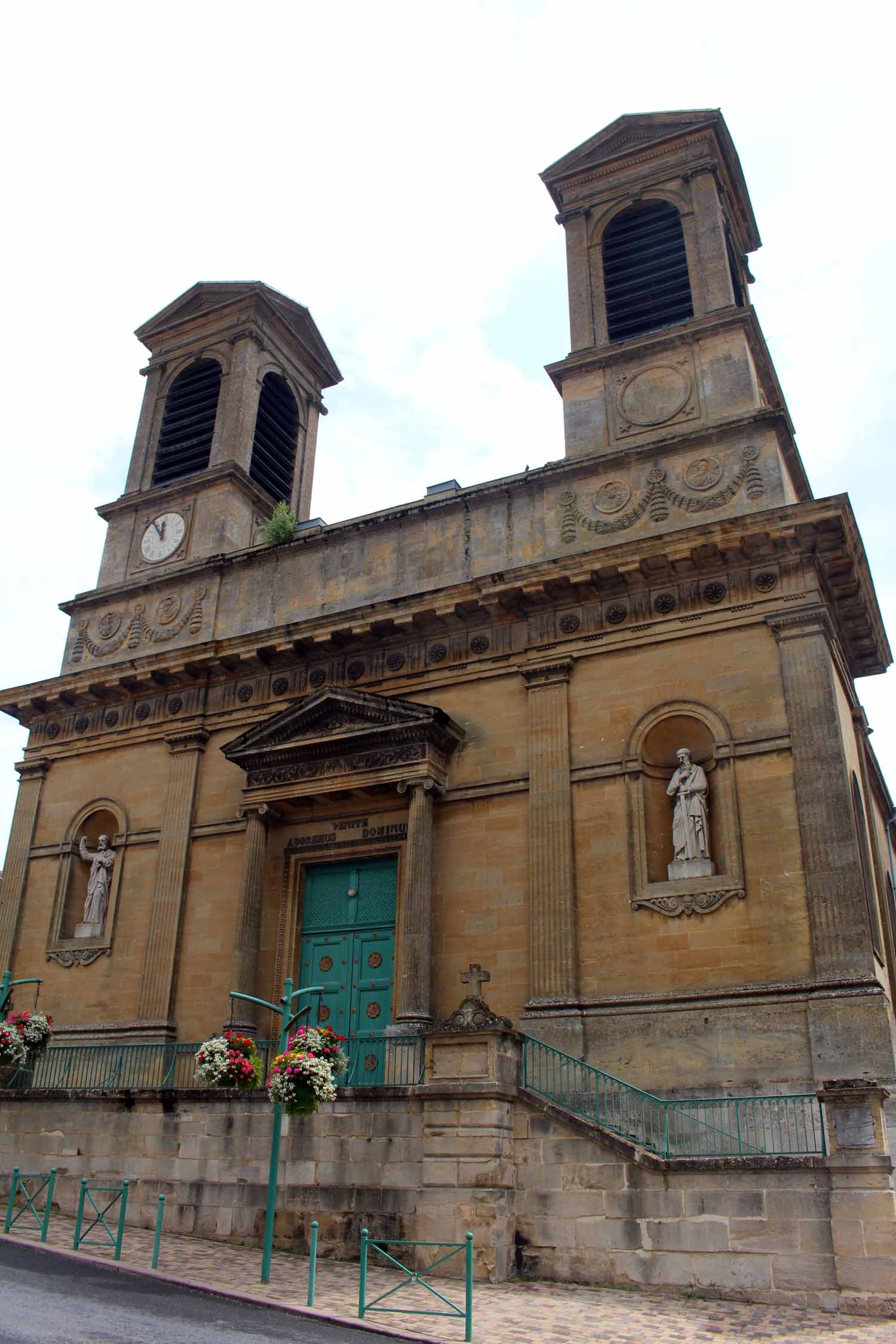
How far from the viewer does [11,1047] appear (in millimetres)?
17859

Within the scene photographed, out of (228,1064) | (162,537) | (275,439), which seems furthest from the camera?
(275,439)

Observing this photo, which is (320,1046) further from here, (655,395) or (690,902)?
(655,395)

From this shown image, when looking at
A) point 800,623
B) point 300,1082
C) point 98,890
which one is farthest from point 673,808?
point 98,890

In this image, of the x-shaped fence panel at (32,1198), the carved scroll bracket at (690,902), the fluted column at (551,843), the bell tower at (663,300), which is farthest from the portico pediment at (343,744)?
the x-shaped fence panel at (32,1198)

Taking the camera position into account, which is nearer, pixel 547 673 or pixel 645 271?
pixel 547 673

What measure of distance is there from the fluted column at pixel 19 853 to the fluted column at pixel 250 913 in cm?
593

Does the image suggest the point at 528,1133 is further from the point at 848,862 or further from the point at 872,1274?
the point at 848,862

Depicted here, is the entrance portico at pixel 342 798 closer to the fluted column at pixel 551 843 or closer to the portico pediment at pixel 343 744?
the portico pediment at pixel 343 744

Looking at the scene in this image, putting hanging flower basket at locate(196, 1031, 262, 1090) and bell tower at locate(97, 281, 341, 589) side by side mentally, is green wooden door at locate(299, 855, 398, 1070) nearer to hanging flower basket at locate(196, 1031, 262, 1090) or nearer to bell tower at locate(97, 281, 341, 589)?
hanging flower basket at locate(196, 1031, 262, 1090)

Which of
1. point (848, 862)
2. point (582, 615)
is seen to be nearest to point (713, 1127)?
point (848, 862)

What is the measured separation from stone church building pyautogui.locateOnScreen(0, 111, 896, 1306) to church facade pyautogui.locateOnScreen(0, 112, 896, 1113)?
57mm

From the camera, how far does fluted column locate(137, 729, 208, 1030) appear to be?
21297 mm

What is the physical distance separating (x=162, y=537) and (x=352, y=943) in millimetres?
11826

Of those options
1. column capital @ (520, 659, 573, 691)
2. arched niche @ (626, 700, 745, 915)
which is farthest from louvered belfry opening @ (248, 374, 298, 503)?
arched niche @ (626, 700, 745, 915)
